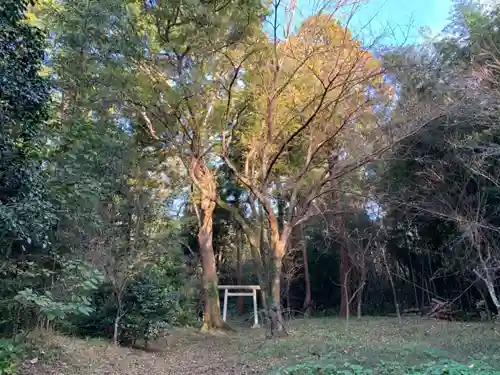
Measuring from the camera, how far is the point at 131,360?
A: 20.2 ft

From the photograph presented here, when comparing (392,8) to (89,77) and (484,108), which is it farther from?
(89,77)

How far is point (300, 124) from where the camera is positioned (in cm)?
848

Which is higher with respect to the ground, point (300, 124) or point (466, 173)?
point (300, 124)

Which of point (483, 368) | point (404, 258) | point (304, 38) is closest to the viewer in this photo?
point (483, 368)

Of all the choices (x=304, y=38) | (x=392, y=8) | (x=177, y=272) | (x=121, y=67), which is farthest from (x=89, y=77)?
(x=177, y=272)

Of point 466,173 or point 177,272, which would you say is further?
point 177,272

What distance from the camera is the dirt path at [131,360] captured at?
17.0ft

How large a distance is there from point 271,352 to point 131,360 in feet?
6.59

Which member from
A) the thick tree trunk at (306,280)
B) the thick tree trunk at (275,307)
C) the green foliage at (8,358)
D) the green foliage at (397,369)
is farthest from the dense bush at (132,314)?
the thick tree trunk at (306,280)

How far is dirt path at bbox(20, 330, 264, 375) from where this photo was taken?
17.0 feet

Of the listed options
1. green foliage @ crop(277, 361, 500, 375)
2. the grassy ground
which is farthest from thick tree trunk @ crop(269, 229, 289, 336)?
green foliage @ crop(277, 361, 500, 375)

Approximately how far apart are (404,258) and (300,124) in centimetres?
633

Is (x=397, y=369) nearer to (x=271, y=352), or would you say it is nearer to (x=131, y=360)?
(x=271, y=352)

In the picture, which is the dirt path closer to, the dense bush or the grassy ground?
the grassy ground
